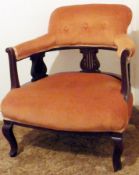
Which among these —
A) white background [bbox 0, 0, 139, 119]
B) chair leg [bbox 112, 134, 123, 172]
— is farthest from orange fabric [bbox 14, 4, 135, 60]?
chair leg [bbox 112, 134, 123, 172]

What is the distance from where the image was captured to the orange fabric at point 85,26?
1.83 meters

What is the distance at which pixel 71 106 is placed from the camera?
1.50 meters

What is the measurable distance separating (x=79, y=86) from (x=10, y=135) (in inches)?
18.3

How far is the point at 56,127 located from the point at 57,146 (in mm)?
428

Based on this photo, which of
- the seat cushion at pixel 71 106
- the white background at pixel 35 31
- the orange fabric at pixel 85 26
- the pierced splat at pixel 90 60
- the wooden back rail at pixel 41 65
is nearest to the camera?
the seat cushion at pixel 71 106

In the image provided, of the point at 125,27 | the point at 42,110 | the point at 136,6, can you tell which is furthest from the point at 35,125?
the point at 136,6

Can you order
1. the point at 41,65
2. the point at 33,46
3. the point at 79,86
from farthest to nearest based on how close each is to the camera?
the point at 41,65
the point at 33,46
the point at 79,86

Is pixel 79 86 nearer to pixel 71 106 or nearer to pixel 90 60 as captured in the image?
pixel 71 106

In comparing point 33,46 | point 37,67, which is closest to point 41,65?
point 37,67

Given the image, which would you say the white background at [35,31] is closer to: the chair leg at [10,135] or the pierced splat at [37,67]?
the pierced splat at [37,67]

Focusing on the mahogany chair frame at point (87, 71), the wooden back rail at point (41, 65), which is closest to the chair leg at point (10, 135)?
the mahogany chair frame at point (87, 71)

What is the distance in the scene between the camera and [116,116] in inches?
56.9

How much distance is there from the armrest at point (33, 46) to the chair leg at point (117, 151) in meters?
0.65

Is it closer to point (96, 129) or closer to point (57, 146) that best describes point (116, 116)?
point (96, 129)
